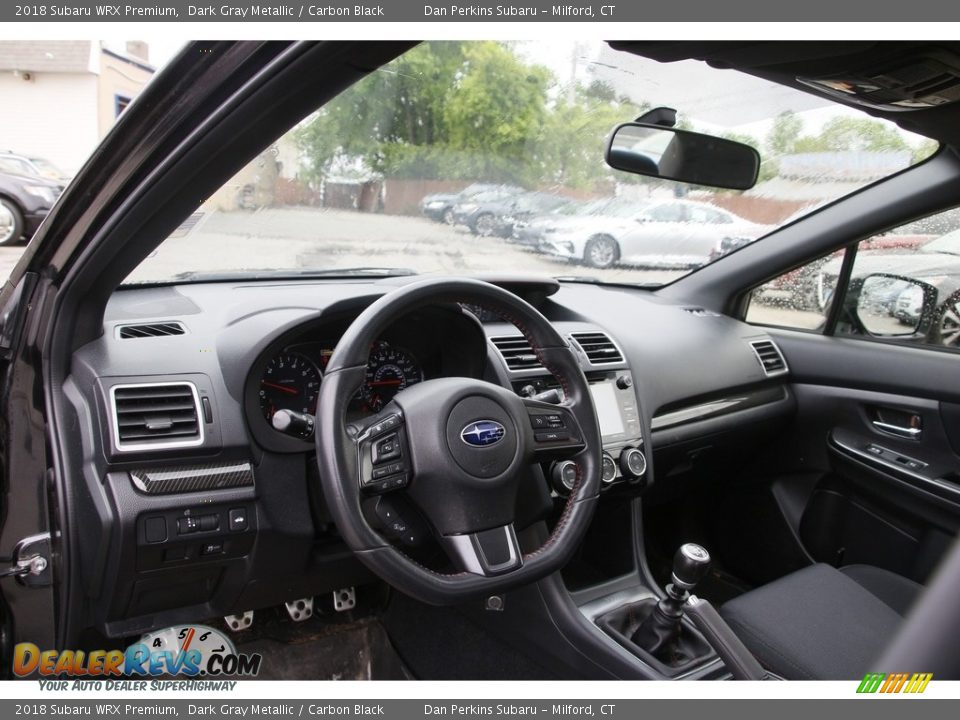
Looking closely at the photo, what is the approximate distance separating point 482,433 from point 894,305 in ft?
7.39

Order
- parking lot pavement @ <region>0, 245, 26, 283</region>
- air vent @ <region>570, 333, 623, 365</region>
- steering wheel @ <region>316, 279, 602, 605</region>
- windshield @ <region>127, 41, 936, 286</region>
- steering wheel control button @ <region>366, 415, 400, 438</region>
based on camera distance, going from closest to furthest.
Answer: steering wheel @ <region>316, 279, 602, 605</region> < steering wheel control button @ <region>366, 415, 400, 438</region> < parking lot pavement @ <region>0, 245, 26, 283</region> < windshield @ <region>127, 41, 936, 286</region> < air vent @ <region>570, 333, 623, 365</region>

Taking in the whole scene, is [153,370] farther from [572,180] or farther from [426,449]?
[572,180]

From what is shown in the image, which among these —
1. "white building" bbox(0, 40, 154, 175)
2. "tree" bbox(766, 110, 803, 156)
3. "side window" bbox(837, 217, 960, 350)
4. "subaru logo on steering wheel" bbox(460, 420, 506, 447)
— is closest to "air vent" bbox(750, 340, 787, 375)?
"side window" bbox(837, 217, 960, 350)

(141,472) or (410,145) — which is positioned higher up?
(410,145)

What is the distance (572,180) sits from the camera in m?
3.17

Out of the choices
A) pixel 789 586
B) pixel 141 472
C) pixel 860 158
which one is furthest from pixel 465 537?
pixel 860 158

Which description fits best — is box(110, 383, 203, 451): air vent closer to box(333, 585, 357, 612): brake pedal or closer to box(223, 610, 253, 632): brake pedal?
box(223, 610, 253, 632): brake pedal

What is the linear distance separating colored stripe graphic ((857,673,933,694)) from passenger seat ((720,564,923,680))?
1.47m

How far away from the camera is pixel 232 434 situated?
6.51 feet

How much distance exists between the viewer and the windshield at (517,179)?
7.45 feet

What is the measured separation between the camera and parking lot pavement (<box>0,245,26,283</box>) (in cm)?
197

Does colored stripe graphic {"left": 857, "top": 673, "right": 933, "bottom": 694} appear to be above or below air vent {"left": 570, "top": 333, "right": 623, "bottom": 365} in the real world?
above

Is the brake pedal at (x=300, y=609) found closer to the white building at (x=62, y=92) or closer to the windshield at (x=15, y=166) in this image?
the white building at (x=62, y=92)

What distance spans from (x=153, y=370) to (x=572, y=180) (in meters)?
1.91
